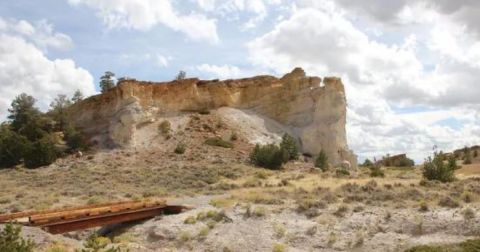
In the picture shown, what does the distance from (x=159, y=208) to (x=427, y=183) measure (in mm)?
13616

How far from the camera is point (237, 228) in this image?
20625mm

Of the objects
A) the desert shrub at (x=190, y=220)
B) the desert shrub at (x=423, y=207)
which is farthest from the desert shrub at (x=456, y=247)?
the desert shrub at (x=190, y=220)

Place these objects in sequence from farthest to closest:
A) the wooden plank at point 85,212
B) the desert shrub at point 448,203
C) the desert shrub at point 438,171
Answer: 1. the desert shrub at point 438,171
2. the desert shrub at point 448,203
3. the wooden plank at point 85,212

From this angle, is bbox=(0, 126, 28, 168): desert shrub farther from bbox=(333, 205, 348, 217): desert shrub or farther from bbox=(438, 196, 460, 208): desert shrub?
bbox=(438, 196, 460, 208): desert shrub

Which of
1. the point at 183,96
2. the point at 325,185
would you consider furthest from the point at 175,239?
the point at 183,96

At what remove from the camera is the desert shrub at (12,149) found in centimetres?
4134

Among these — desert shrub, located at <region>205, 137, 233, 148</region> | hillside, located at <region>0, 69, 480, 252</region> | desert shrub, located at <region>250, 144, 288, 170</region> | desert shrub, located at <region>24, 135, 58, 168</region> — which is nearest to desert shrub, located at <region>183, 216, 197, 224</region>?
hillside, located at <region>0, 69, 480, 252</region>

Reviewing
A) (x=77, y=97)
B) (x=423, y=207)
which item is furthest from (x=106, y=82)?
(x=423, y=207)

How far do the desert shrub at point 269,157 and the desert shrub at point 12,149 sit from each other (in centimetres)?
1668

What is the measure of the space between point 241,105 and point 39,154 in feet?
62.9

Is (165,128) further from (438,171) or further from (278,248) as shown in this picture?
(278,248)

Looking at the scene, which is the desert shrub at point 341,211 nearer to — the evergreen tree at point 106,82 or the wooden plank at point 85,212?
the wooden plank at point 85,212

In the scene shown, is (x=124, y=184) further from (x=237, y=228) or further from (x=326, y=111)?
(x=326, y=111)

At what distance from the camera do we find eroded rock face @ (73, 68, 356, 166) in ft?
147
